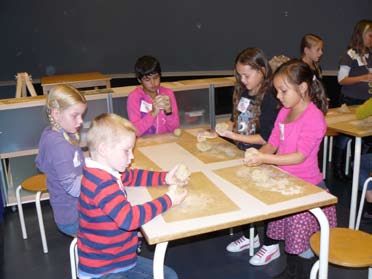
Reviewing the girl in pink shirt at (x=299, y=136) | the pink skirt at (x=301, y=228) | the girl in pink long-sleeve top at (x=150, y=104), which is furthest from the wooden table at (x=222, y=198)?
the girl in pink long-sleeve top at (x=150, y=104)

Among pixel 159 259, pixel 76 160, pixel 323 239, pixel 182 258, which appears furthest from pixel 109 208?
pixel 182 258

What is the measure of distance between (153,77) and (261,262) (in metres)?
1.58

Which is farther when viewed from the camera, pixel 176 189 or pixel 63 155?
pixel 63 155

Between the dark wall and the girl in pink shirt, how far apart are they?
5.45 m

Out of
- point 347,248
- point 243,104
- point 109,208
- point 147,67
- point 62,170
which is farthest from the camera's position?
point 147,67

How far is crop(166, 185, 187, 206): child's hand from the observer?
5.83ft

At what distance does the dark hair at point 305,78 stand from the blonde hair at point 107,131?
38.1 inches

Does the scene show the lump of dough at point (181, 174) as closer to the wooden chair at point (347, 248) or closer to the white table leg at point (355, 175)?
the wooden chair at point (347, 248)

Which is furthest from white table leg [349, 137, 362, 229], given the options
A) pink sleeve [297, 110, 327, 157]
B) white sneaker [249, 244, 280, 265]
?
pink sleeve [297, 110, 327, 157]

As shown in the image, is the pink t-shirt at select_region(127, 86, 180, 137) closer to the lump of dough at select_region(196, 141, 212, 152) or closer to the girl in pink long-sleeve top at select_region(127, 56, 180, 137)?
the girl in pink long-sleeve top at select_region(127, 56, 180, 137)

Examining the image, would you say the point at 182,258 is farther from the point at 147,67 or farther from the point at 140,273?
the point at 147,67

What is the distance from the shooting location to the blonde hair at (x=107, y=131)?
5.64 feet

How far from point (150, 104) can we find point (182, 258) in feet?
4.01

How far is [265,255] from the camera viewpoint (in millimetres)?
2863
